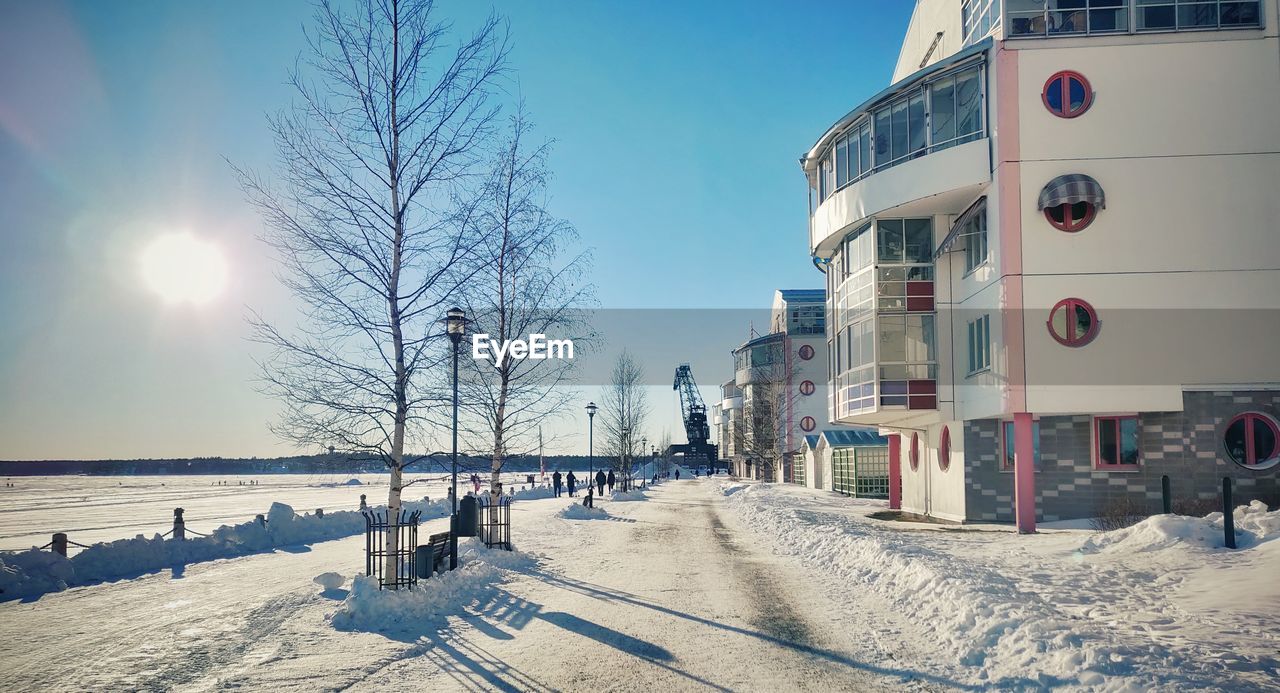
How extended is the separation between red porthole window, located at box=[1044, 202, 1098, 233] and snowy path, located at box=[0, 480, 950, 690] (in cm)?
1235

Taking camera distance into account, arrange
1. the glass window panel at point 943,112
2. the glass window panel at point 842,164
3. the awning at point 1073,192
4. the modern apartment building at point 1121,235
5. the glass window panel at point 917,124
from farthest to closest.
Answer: the glass window panel at point 842,164 < the glass window panel at point 917,124 < the glass window panel at point 943,112 < the awning at point 1073,192 < the modern apartment building at point 1121,235

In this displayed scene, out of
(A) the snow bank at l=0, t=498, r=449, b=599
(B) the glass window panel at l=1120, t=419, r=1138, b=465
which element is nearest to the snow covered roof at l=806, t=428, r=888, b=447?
(B) the glass window panel at l=1120, t=419, r=1138, b=465

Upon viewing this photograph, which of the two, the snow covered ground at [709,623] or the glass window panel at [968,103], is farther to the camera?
the glass window panel at [968,103]

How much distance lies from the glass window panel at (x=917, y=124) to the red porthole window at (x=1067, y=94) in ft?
11.7

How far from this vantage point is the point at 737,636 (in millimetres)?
9117

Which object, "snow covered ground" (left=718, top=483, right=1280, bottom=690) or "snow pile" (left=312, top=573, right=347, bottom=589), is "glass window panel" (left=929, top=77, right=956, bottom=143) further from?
"snow pile" (left=312, top=573, right=347, bottom=589)

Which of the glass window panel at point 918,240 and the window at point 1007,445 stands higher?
the glass window panel at point 918,240

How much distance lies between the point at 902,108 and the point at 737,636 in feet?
65.1

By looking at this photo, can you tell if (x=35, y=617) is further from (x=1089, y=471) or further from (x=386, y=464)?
(x=1089, y=471)

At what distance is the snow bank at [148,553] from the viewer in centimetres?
1391

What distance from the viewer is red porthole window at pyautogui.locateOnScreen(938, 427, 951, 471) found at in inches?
1045

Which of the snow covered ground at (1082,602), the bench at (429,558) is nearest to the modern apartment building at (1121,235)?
the snow covered ground at (1082,602)

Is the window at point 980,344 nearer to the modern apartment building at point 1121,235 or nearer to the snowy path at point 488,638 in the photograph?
the modern apartment building at point 1121,235

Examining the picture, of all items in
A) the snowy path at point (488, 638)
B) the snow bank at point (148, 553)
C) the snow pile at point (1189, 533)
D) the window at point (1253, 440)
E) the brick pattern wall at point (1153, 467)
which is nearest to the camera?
the snowy path at point (488, 638)
